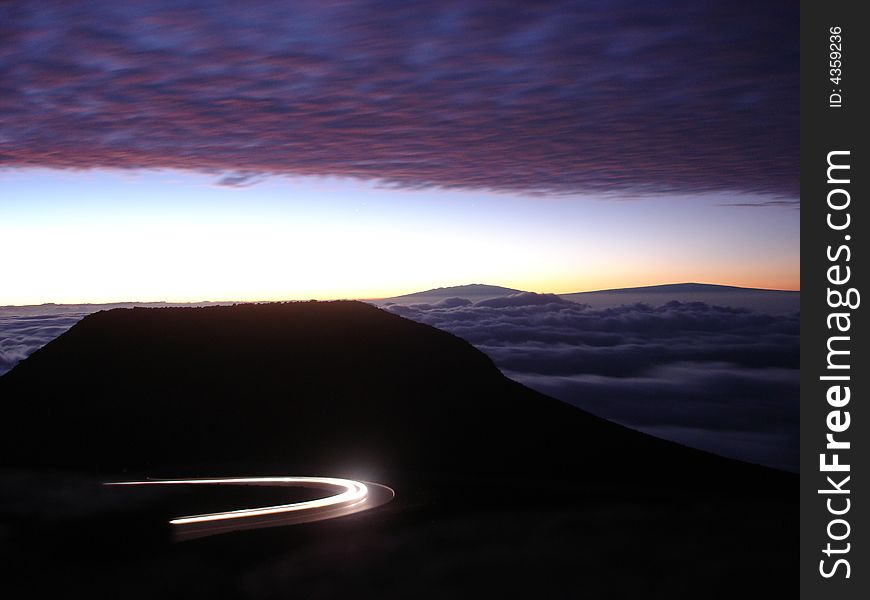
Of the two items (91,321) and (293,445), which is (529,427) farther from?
(91,321)

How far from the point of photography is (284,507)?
110 feet

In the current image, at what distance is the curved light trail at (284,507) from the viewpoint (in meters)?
28.4

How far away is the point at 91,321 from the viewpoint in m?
93.1

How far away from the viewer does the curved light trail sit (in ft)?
93.2

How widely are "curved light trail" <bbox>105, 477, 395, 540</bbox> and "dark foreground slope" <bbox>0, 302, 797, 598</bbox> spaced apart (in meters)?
1.33

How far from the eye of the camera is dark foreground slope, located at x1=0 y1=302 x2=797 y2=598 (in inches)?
901

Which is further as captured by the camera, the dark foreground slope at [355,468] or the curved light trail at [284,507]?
the curved light trail at [284,507]

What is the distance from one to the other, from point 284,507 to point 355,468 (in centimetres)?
2434

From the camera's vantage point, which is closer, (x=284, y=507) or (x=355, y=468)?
(x=284, y=507)

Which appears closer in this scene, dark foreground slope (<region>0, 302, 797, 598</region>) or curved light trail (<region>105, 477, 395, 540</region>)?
dark foreground slope (<region>0, 302, 797, 598</region>)

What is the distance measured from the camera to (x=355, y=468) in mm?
57438

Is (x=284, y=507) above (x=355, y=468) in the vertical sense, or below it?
above

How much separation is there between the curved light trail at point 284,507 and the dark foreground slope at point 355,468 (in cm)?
133

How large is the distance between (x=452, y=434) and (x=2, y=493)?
141 feet
